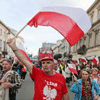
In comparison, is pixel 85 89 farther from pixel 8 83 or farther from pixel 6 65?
pixel 6 65

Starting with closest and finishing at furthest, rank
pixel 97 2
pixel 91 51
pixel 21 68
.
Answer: pixel 21 68 → pixel 97 2 → pixel 91 51

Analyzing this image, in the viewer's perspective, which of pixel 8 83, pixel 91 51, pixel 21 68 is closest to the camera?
pixel 8 83

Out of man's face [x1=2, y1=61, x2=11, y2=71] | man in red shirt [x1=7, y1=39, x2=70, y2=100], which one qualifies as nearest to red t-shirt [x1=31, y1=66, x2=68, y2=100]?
man in red shirt [x1=7, y1=39, x2=70, y2=100]

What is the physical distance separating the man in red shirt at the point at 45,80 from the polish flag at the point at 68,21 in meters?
1.23

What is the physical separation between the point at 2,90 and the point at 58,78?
4.27ft

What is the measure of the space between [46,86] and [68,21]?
1800 mm

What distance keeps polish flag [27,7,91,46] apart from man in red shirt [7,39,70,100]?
123cm

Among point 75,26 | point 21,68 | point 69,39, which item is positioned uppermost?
point 75,26

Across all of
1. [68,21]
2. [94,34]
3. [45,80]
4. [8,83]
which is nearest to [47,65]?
[45,80]

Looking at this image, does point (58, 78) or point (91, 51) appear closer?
point (58, 78)

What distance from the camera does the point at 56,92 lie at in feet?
9.23

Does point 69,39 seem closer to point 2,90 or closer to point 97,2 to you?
point 2,90

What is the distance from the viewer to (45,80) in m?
2.80

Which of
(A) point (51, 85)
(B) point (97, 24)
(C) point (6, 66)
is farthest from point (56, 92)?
(B) point (97, 24)
